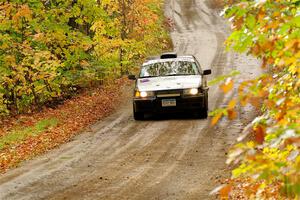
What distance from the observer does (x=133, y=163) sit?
1040 cm

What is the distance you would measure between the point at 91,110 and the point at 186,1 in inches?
1401

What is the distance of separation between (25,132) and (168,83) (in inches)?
169

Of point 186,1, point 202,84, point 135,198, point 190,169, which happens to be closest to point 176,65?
point 202,84

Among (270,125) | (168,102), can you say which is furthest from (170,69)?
(270,125)

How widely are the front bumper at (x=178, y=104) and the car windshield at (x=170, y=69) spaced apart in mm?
1268

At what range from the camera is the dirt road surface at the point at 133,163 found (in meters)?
8.58

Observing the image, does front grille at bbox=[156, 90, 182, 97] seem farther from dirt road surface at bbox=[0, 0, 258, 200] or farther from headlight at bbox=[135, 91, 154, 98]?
dirt road surface at bbox=[0, 0, 258, 200]

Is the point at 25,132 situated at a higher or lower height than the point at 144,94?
lower

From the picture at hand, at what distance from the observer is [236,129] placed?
1336 cm

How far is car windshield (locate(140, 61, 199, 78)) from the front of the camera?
15.5 metres

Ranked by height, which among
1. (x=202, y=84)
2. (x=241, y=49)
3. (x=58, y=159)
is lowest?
(x=58, y=159)

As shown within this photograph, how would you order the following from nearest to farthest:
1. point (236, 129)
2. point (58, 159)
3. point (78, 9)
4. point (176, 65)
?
point (58, 159) → point (236, 129) → point (176, 65) → point (78, 9)

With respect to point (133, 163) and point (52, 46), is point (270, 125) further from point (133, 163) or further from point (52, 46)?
point (52, 46)

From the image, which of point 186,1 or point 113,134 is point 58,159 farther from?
point 186,1
